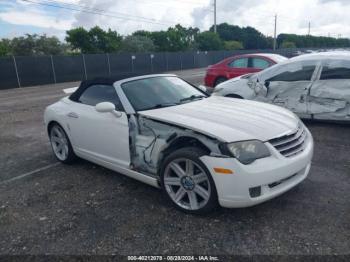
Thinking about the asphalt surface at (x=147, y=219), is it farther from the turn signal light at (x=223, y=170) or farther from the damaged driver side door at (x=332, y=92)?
the damaged driver side door at (x=332, y=92)

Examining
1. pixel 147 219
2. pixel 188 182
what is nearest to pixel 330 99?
pixel 188 182

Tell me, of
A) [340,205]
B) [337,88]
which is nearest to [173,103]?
[340,205]

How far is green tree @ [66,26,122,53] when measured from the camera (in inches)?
1396

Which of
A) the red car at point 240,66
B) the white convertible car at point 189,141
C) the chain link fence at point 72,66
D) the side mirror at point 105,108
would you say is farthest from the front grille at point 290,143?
the chain link fence at point 72,66

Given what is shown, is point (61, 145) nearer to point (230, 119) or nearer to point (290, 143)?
point (230, 119)

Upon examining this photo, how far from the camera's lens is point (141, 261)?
2645 mm

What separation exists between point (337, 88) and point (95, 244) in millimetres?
5435

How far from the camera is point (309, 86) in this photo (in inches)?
253

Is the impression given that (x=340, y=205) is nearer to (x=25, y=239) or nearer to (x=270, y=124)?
(x=270, y=124)

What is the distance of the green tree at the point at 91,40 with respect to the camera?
35469 mm

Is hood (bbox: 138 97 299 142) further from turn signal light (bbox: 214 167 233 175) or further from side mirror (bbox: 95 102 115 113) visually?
side mirror (bbox: 95 102 115 113)

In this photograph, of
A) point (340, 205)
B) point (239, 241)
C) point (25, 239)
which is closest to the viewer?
point (239, 241)

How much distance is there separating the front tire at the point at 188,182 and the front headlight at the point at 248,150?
0.30 m

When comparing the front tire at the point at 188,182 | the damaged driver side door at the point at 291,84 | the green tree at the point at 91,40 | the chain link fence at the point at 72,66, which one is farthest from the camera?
the green tree at the point at 91,40
